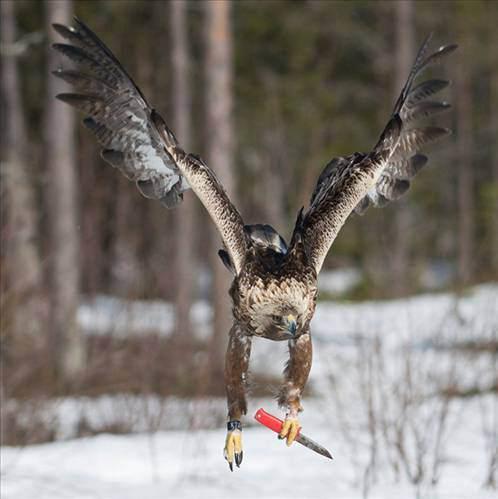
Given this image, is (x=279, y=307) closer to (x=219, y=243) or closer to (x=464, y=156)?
(x=219, y=243)

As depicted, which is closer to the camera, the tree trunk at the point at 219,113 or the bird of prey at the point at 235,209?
the bird of prey at the point at 235,209

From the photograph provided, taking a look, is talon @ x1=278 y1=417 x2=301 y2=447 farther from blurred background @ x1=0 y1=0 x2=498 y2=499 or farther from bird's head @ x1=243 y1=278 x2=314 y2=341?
blurred background @ x1=0 y1=0 x2=498 y2=499

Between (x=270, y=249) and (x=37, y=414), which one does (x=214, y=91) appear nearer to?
(x=37, y=414)

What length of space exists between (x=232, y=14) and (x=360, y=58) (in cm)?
456

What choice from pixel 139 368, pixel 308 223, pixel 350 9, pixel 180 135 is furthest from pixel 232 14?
Answer: pixel 308 223

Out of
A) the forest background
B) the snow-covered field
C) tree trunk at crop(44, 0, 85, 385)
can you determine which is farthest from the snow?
tree trunk at crop(44, 0, 85, 385)

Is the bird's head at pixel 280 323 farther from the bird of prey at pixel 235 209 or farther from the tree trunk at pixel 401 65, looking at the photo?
the tree trunk at pixel 401 65

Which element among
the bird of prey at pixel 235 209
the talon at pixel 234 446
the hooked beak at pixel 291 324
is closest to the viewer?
the hooked beak at pixel 291 324

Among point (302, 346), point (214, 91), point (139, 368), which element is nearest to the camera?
point (302, 346)

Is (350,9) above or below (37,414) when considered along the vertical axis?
above

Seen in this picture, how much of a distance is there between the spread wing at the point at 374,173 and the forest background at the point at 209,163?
979mm

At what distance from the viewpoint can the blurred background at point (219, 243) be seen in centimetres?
852

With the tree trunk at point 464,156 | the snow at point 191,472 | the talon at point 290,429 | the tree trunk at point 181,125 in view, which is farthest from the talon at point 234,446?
the tree trunk at point 464,156

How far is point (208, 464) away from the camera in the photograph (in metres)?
8.55
